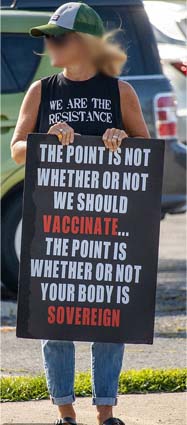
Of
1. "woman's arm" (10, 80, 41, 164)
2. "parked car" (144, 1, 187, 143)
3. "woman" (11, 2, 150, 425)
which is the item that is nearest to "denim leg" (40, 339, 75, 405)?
"woman" (11, 2, 150, 425)

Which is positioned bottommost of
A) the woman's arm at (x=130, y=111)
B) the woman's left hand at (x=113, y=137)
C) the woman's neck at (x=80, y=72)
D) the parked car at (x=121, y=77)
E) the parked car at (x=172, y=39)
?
the woman's left hand at (x=113, y=137)

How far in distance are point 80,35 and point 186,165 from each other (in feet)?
16.3

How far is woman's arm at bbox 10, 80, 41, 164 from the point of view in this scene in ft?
16.6

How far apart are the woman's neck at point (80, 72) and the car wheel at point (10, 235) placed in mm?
4361

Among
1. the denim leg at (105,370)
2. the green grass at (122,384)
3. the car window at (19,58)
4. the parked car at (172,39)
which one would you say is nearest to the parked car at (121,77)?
the car window at (19,58)

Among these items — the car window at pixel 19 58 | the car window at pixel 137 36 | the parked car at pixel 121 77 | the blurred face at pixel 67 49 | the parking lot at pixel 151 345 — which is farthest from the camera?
the car window at pixel 137 36

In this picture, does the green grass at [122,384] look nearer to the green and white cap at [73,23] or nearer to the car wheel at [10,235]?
the green and white cap at [73,23]

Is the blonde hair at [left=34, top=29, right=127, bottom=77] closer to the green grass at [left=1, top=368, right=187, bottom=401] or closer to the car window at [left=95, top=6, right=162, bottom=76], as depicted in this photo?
the green grass at [left=1, top=368, right=187, bottom=401]

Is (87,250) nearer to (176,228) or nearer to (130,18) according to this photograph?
(130,18)

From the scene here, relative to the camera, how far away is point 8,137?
926cm

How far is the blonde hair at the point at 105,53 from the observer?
197 inches

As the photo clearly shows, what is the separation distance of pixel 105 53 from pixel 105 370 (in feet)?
4.10

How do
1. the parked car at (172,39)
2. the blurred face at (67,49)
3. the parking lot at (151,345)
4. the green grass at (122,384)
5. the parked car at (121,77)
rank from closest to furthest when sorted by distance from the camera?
1. the blurred face at (67,49)
2. the green grass at (122,384)
3. the parking lot at (151,345)
4. the parked car at (121,77)
5. the parked car at (172,39)

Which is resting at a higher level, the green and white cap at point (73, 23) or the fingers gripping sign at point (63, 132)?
the green and white cap at point (73, 23)
